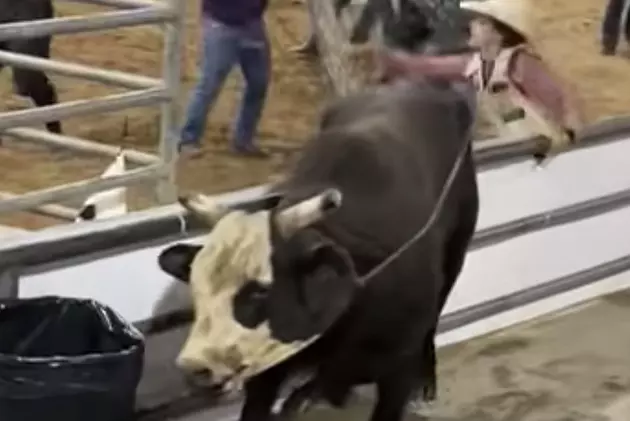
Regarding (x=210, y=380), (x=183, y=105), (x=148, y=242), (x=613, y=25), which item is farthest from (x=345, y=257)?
(x=613, y=25)

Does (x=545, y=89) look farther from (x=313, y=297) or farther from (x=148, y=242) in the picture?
(x=313, y=297)

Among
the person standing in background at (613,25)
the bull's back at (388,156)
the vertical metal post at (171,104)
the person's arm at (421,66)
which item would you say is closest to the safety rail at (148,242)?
the bull's back at (388,156)

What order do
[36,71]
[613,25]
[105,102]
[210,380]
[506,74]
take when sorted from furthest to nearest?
[613,25]
[36,71]
[506,74]
[105,102]
[210,380]

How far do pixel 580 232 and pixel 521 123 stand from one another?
1.39 ft

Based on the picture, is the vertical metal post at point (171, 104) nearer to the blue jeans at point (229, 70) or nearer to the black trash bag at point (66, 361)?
the blue jeans at point (229, 70)

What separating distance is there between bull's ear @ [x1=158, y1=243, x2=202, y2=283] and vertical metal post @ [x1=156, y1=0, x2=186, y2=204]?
0.75 metres

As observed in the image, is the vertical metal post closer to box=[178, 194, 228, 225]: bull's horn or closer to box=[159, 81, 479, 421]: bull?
box=[159, 81, 479, 421]: bull

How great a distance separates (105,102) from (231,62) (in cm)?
53

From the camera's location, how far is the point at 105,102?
3156 millimetres

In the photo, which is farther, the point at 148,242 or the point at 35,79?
the point at 35,79

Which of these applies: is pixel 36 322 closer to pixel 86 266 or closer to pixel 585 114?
pixel 86 266

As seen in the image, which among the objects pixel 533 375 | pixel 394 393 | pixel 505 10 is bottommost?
pixel 533 375

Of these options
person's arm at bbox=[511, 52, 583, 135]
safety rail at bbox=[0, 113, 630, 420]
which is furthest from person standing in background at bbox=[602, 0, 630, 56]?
safety rail at bbox=[0, 113, 630, 420]

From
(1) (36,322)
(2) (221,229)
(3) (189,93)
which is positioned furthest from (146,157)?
(2) (221,229)
